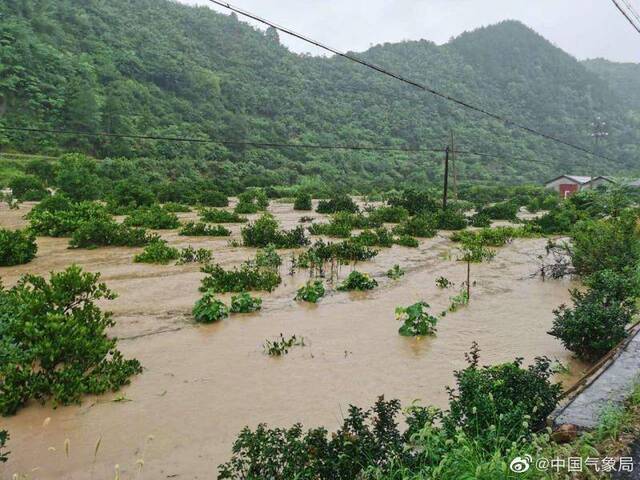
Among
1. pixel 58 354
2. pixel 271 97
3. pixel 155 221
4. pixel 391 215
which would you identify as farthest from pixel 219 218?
pixel 271 97

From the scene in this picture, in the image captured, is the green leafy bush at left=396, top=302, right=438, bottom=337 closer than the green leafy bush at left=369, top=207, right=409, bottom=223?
Yes

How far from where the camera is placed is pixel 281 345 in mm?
7277

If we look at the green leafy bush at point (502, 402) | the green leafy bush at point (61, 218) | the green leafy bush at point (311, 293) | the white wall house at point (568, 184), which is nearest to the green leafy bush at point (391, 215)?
the green leafy bush at point (61, 218)


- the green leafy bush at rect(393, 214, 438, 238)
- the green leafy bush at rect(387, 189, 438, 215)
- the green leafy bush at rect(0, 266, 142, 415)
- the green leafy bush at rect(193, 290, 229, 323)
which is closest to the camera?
the green leafy bush at rect(0, 266, 142, 415)

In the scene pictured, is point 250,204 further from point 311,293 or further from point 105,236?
point 311,293

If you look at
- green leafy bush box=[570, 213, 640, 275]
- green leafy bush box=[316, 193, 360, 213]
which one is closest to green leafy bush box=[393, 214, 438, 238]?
green leafy bush box=[316, 193, 360, 213]

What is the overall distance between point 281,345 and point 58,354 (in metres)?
2.95

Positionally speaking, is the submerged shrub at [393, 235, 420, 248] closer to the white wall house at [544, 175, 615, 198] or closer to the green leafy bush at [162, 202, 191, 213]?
the green leafy bush at [162, 202, 191, 213]

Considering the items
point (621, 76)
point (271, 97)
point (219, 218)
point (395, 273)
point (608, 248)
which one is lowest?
point (395, 273)

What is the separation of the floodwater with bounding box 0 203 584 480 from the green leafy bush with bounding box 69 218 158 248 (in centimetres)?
136

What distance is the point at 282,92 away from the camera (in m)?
81.4

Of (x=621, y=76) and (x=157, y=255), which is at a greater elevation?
(x=621, y=76)

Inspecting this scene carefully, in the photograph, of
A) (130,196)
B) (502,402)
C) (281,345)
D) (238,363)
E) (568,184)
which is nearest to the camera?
(502,402)

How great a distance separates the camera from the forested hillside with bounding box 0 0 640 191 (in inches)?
1745
